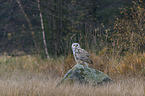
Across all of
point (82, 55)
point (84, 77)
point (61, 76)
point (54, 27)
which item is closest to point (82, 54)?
point (82, 55)

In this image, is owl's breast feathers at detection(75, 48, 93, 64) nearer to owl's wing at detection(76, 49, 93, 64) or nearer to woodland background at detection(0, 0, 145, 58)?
owl's wing at detection(76, 49, 93, 64)

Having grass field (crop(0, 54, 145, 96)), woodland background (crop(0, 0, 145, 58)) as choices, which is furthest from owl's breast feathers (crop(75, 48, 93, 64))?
woodland background (crop(0, 0, 145, 58))

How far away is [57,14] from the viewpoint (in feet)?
30.0

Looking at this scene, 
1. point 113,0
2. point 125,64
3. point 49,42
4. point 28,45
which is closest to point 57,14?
point 49,42

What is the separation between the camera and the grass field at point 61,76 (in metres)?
3.68

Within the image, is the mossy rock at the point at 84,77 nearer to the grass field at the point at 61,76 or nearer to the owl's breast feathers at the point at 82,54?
the grass field at the point at 61,76

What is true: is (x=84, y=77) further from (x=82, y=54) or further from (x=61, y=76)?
(x=61, y=76)

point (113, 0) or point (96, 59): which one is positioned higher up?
point (113, 0)

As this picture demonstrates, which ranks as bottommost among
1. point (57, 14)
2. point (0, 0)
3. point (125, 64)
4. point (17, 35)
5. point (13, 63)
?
point (13, 63)

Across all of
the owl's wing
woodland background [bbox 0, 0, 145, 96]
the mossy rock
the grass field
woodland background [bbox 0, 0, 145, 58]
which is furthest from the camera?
woodland background [bbox 0, 0, 145, 58]

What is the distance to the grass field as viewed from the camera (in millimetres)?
3680

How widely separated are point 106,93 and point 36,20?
1275 cm

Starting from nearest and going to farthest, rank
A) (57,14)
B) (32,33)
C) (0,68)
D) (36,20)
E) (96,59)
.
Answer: (96,59) < (0,68) < (32,33) < (57,14) < (36,20)

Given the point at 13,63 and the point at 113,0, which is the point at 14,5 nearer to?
the point at 13,63
